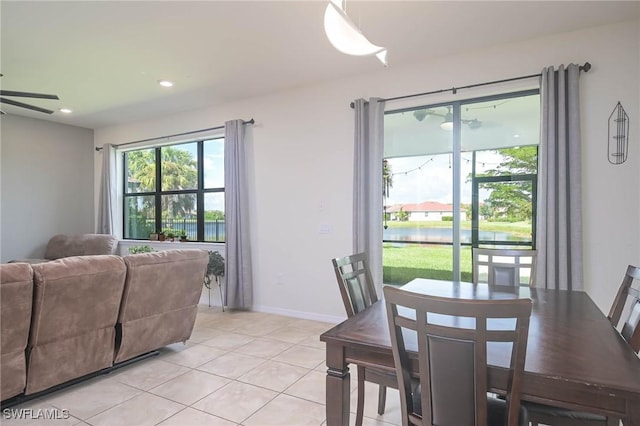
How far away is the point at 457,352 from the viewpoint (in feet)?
3.57

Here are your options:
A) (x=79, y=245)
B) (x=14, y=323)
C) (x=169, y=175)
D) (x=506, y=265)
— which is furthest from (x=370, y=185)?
(x=79, y=245)

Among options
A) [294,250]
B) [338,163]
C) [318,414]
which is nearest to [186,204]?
[294,250]

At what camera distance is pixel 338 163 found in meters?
3.96

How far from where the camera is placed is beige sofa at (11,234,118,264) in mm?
5281

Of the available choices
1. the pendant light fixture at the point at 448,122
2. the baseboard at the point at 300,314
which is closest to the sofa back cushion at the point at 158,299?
the baseboard at the point at 300,314

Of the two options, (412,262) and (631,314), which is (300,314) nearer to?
(412,262)

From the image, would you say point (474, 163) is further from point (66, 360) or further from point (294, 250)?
point (66, 360)

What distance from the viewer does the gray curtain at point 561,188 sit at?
2.81 metres

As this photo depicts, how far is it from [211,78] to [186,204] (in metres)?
2.25

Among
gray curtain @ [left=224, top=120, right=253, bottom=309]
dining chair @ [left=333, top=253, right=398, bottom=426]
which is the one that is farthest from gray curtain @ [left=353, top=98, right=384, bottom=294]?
gray curtain @ [left=224, top=120, right=253, bottom=309]

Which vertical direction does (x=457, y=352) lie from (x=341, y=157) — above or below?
below

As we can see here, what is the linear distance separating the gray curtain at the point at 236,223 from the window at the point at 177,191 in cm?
55

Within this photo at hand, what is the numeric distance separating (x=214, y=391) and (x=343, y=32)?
95.1 inches

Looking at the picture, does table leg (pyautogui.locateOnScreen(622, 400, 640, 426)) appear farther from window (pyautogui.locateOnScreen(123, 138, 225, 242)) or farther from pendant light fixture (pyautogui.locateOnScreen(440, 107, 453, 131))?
window (pyautogui.locateOnScreen(123, 138, 225, 242))
